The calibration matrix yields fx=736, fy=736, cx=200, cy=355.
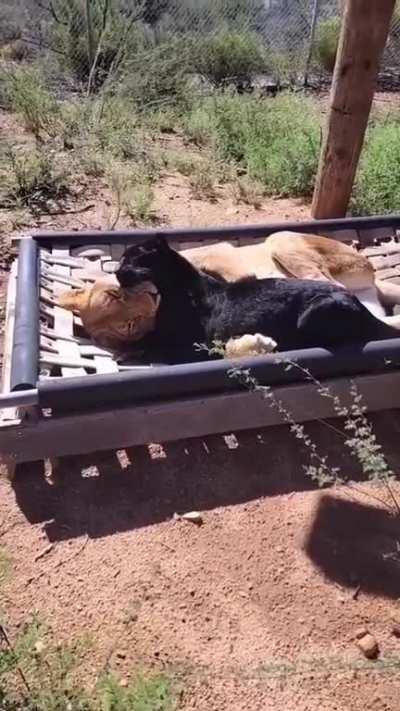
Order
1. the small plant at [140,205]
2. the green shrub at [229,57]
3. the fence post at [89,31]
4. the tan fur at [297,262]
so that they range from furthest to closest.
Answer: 1. the green shrub at [229,57]
2. the fence post at [89,31]
3. the small plant at [140,205]
4. the tan fur at [297,262]

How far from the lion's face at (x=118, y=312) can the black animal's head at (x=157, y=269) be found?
0.15ft

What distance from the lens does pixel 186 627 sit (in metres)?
2.71

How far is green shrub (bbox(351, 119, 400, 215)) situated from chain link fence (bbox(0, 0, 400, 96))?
3.27 metres

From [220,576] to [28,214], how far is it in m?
3.92

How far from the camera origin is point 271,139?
23.9ft

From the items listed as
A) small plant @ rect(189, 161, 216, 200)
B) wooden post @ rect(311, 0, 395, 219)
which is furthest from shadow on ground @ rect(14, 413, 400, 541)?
small plant @ rect(189, 161, 216, 200)

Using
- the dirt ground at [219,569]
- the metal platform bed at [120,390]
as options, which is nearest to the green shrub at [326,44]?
the metal platform bed at [120,390]

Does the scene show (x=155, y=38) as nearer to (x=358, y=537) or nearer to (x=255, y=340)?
(x=255, y=340)

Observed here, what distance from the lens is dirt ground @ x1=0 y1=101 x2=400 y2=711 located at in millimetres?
2477

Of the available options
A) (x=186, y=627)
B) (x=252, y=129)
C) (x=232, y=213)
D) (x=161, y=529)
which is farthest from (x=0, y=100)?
(x=186, y=627)

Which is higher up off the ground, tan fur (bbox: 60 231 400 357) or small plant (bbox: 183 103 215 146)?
tan fur (bbox: 60 231 400 357)

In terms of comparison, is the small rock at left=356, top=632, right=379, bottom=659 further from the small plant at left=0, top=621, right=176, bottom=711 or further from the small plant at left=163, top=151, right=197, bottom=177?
the small plant at left=163, top=151, right=197, bottom=177

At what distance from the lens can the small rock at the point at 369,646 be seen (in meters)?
2.58

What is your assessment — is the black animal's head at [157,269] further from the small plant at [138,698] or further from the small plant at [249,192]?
the small plant at [249,192]
